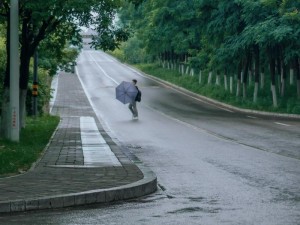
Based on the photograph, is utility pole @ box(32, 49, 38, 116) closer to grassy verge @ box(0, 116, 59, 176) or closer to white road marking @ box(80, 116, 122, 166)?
white road marking @ box(80, 116, 122, 166)

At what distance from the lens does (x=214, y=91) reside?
183 ft

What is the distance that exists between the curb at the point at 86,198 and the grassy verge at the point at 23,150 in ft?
8.94

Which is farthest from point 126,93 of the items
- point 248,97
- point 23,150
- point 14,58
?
point 23,150

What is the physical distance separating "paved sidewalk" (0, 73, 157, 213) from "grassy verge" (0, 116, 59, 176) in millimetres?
276

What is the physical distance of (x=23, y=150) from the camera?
57.1 ft

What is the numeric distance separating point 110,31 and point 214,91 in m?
32.2

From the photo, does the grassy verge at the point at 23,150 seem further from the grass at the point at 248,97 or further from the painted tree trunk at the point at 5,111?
the grass at the point at 248,97

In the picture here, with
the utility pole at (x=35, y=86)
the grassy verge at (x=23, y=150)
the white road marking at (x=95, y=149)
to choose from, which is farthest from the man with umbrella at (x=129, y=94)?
the grassy verge at (x=23, y=150)

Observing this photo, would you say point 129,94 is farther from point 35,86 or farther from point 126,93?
point 35,86

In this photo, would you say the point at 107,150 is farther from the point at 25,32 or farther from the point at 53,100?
the point at 53,100

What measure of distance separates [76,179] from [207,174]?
10.3 ft

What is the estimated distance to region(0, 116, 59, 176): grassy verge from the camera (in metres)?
14.1

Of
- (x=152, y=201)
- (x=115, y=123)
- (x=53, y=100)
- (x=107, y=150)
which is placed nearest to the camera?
(x=152, y=201)

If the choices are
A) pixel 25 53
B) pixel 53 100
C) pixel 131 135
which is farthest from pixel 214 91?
pixel 25 53
